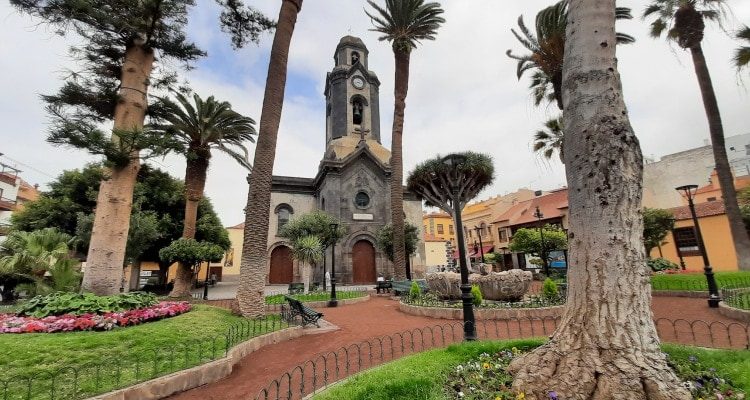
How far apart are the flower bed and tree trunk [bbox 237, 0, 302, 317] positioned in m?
2.60

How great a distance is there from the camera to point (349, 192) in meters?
27.0

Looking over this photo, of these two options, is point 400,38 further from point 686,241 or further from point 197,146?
point 686,241

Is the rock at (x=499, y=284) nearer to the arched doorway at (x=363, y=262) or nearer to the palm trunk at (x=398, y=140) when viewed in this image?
the palm trunk at (x=398, y=140)

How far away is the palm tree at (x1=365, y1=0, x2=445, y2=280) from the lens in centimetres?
1797

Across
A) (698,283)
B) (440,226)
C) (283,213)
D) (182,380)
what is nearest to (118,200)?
(182,380)

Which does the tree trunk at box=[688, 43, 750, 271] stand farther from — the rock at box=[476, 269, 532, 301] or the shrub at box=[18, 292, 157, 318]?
the shrub at box=[18, 292, 157, 318]

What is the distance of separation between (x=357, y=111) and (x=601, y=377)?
3142 centimetres

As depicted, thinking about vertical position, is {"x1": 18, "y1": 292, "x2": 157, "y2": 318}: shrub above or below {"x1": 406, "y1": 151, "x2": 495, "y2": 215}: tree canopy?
below

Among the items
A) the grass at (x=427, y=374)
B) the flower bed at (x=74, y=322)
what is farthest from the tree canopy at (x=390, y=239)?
the grass at (x=427, y=374)

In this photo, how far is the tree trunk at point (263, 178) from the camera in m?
9.48

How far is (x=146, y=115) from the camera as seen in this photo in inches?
377

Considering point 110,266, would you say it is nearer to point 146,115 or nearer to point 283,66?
point 146,115

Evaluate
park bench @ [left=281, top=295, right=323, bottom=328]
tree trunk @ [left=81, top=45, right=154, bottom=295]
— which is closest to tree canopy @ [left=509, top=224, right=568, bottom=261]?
park bench @ [left=281, top=295, right=323, bottom=328]

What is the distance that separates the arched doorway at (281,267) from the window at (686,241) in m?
28.8
